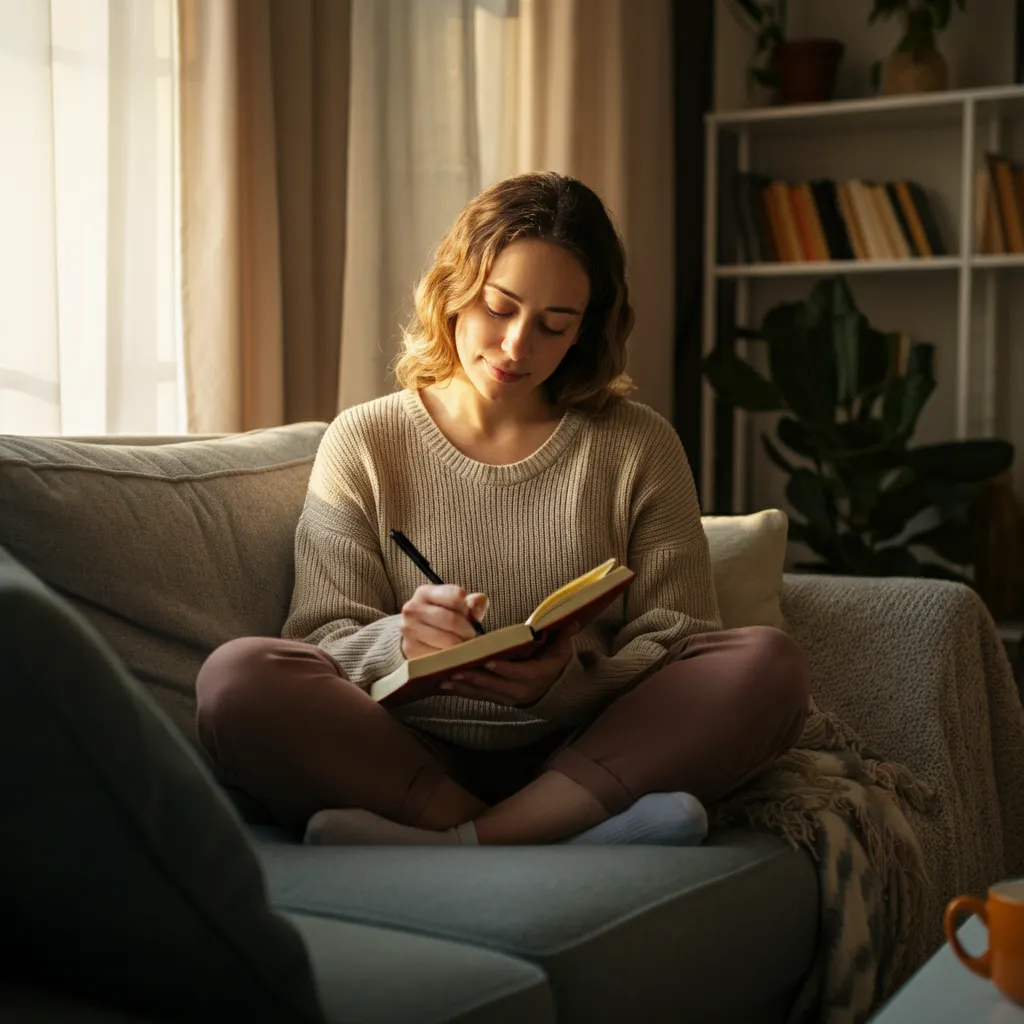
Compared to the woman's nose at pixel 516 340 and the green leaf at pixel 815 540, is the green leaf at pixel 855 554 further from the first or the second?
the woman's nose at pixel 516 340

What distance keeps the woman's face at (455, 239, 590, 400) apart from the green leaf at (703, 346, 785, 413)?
1.74 meters

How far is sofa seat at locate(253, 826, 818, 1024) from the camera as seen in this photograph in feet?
3.59

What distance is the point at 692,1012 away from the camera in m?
1.23

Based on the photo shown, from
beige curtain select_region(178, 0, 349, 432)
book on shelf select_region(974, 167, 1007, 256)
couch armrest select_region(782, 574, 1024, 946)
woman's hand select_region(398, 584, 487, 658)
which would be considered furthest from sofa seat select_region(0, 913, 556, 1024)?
book on shelf select_region(974, 167, 1007, 256)

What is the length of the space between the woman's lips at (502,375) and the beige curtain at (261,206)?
0.73 meters

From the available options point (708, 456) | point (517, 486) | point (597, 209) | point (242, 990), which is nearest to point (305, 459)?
point (517, 486)

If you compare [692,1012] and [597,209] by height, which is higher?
[597,209]

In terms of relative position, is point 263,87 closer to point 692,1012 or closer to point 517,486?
point 517,486

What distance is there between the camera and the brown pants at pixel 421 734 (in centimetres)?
136

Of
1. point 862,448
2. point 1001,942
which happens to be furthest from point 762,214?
point 1001,942

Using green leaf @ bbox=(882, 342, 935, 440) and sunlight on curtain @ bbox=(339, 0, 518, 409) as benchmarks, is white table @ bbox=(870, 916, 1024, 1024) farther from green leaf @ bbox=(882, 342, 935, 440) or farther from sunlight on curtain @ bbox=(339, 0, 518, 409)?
green leaf @ bbox=(882, 342, 935, 440)

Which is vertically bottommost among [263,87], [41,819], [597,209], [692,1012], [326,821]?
[692,1012]

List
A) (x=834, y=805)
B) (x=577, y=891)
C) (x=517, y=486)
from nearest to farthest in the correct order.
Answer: (x=577, y=891) → (x=834, y=805) → (x=517, y=486)

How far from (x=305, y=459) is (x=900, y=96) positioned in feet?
7.68
